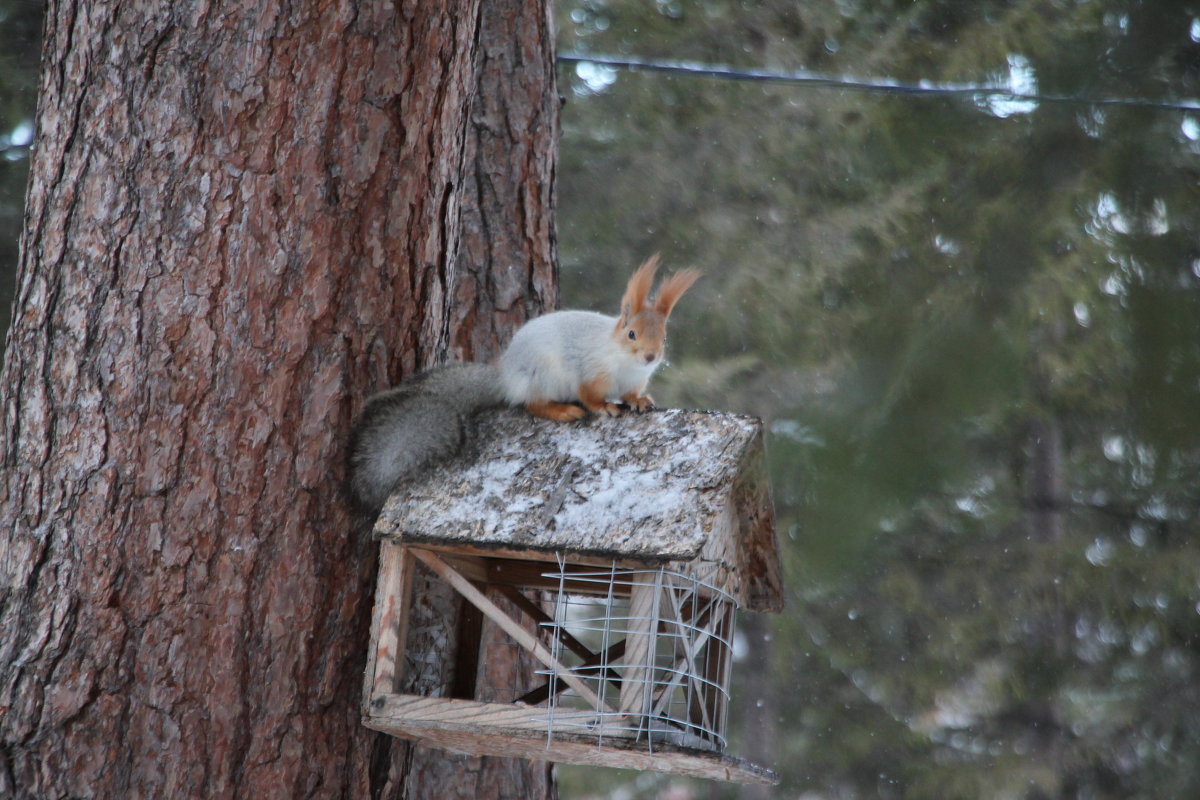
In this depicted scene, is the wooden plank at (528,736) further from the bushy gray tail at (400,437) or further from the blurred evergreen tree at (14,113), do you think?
the blurred evergreen tree at (14,113)

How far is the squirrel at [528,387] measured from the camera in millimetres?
1867

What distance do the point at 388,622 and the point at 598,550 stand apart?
0.37 m

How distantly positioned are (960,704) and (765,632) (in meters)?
1.02

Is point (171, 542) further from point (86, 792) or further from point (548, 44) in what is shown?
point (548, 44)

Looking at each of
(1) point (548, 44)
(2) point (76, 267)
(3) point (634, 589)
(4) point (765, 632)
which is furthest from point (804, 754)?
(2) point (76, 267)

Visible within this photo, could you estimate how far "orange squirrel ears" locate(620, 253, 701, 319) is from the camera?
81.6 inches

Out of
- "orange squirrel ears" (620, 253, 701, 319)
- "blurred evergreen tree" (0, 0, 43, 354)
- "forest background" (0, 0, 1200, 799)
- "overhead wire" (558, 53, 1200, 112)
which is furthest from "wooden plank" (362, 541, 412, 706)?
"forest background" (0, 0, 1200, 799)

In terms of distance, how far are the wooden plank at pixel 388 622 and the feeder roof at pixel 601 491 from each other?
63 millimetres

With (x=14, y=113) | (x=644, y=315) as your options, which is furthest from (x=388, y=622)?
(x=14, y=113)

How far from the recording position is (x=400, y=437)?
1.86 meters

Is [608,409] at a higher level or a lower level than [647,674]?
higher

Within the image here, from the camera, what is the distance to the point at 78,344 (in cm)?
180

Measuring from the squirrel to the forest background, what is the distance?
270 centimetres

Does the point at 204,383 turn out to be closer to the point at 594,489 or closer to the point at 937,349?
the point at 594,489
